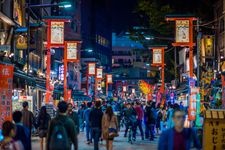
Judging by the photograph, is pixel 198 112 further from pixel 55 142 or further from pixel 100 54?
pixel 100 54

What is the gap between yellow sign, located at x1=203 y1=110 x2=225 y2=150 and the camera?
42.0 ft

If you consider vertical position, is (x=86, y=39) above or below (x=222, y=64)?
above

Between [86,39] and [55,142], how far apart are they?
9975cm

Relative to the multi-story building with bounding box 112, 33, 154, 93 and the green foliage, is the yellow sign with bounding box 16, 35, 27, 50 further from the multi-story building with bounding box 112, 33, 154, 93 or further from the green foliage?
the multi-story building with bounding box 112, 33, 154, 93

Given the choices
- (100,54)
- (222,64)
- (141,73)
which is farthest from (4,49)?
(141,73)

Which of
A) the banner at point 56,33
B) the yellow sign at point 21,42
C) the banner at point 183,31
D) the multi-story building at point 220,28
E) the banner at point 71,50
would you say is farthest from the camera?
the multi-story building at point 220,28

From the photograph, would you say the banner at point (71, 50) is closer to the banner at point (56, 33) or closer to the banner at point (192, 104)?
the banner at point (56, 33)

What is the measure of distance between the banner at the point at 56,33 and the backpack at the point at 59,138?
77.8ft

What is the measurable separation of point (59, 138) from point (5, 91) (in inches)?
338

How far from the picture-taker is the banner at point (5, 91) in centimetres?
1900

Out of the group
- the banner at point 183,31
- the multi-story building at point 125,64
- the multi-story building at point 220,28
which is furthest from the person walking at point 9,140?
the multi-story building at point 125,64

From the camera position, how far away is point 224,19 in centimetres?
4612

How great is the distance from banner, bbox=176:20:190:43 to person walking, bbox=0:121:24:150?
947 inches

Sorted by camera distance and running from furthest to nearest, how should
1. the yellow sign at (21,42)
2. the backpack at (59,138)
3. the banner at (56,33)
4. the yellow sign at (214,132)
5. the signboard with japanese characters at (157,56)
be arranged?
the signboard with japanese characters at (157,56)
the yellow sign at (21,42)
the banner at (56,33)
the yellow sign at (214,132)
the backpack at (59,138)
